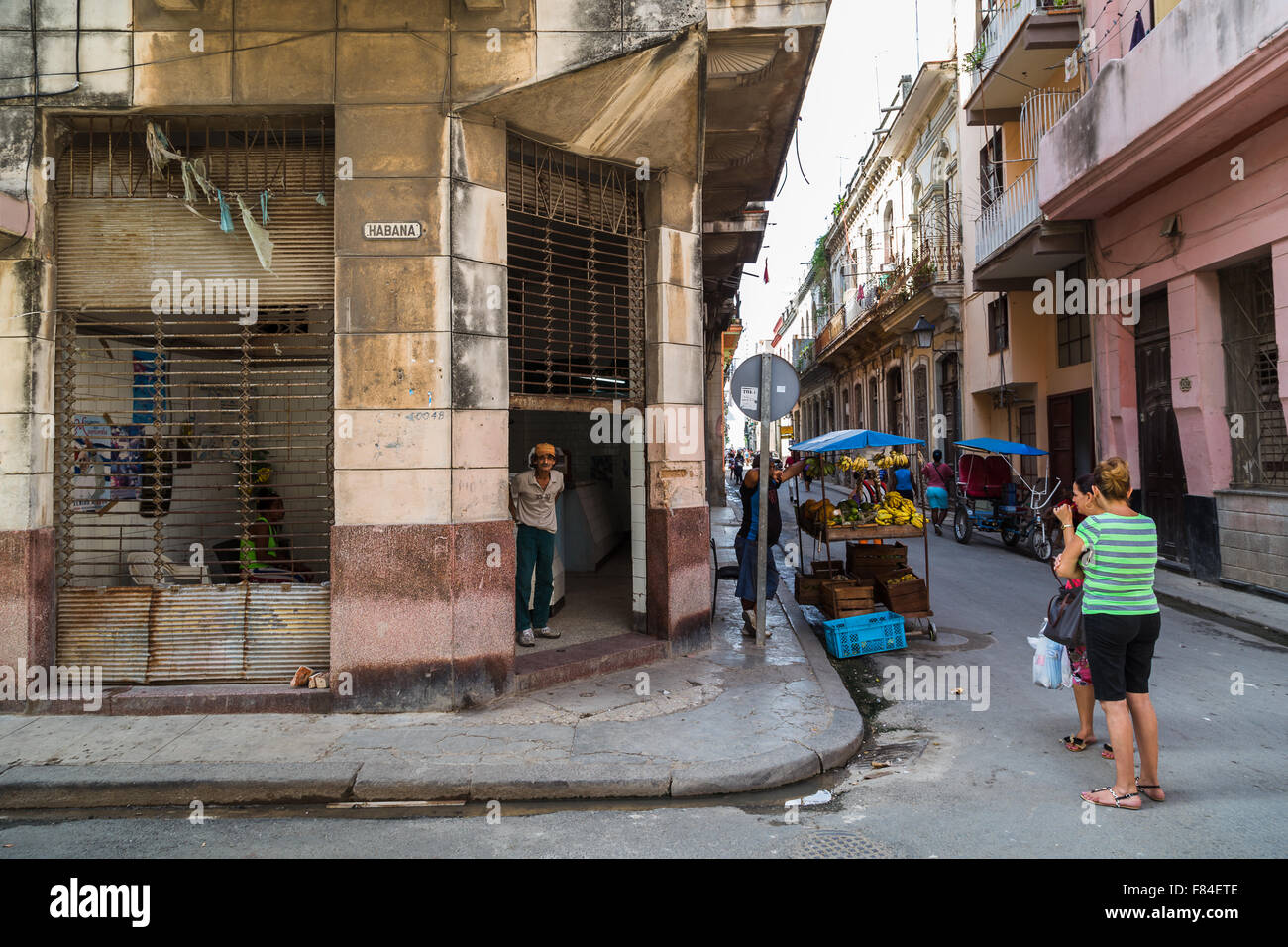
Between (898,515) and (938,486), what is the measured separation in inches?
407

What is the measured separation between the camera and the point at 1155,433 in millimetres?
12797

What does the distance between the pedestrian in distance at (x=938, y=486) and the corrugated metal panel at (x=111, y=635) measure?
1556cm

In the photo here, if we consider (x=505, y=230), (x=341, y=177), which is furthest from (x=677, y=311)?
(x=341, y=177)

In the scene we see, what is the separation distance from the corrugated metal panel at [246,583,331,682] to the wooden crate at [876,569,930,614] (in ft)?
17.3

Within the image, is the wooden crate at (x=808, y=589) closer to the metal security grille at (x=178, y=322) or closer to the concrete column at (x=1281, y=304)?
the metal security grille at (x=178, y=322)

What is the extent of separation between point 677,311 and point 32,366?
5.08 meters

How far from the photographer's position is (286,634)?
6.27m

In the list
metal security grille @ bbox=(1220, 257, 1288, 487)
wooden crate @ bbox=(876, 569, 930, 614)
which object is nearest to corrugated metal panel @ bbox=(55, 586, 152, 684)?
wooden crate @ bbox=(876, 569, 930, 614)

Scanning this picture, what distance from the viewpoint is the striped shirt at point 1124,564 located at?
4.28m

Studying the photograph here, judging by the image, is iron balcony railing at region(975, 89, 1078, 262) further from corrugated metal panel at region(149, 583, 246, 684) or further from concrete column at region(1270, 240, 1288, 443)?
corrugated metal panel at region(149, 583, 246, 684)

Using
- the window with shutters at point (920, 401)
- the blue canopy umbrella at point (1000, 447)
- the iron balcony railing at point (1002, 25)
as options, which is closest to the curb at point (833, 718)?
the blue canopy umbrella at point (1000, 447)

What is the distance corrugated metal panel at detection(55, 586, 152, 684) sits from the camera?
6.25 metres

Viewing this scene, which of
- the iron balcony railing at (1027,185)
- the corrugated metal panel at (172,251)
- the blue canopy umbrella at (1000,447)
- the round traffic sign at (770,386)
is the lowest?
the blue canopy umbrella at (1000,447)
